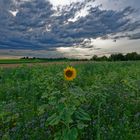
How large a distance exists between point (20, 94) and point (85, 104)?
10.9ft

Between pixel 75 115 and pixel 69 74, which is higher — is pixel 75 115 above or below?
below

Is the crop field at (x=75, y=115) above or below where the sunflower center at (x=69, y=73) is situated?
below

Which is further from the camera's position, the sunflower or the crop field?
the crop field

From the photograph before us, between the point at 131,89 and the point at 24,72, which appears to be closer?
the point at 131,89

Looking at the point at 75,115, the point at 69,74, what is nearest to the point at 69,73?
the point at 69,74

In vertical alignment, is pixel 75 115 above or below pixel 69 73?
below

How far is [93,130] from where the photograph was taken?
18.8 ft

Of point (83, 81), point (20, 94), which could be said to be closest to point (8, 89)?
point (20, 94)

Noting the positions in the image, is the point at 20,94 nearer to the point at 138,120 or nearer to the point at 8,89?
the point at 8,89

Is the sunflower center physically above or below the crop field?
above

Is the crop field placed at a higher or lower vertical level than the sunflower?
lower

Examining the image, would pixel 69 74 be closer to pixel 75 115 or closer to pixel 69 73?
pixel 69 73

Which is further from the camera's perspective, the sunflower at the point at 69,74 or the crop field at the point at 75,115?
the crop field at the point at 75,115

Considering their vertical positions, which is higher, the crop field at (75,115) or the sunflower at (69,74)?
the sunflower at (69,74)
